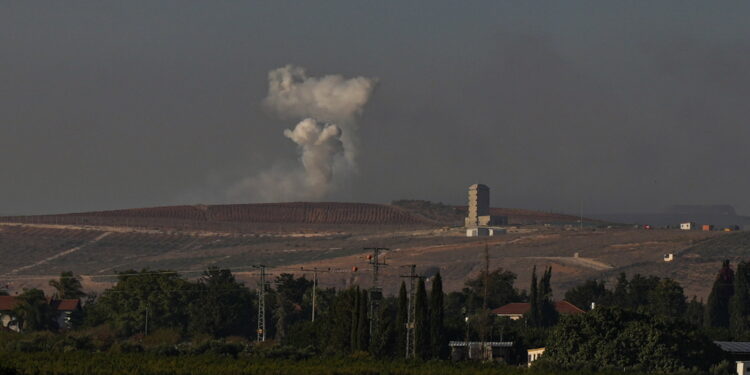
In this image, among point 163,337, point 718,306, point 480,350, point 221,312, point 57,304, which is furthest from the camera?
point 57,304

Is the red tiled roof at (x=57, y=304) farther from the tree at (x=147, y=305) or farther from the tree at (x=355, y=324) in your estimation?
the tree at (x=355, y=324)

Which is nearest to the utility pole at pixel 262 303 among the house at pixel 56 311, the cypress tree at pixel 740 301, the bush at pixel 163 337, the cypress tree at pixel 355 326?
the bush at pixel 163 337

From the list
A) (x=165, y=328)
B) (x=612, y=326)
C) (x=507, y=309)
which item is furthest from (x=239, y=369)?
(x=507, y=309)

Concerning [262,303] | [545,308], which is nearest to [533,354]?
[262,303]

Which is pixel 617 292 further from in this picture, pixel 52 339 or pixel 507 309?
pixel 52 339

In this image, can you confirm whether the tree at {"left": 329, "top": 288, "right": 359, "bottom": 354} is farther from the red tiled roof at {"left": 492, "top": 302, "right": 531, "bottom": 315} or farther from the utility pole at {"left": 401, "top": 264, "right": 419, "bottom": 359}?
the red tiled roof at {"left": 492, "top": 302, "right": 531, "bottom": 315}

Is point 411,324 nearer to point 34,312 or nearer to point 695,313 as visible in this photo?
point 34,312

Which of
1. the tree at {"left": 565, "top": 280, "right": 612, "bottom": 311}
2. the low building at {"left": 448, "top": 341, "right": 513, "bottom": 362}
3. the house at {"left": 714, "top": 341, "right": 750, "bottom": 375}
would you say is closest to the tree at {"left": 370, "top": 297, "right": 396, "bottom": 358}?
the low building at {"left": 448, "top": 341, "right": 513, "bottom": 362}
